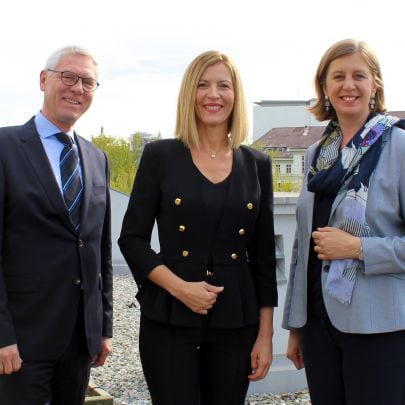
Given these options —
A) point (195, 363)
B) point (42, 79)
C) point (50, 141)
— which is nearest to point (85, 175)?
point (50, 141)

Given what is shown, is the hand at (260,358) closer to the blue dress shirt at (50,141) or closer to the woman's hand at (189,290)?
the woman's hand at (189,290)

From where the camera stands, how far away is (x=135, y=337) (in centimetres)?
921

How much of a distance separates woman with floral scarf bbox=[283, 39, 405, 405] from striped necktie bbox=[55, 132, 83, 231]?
112cm

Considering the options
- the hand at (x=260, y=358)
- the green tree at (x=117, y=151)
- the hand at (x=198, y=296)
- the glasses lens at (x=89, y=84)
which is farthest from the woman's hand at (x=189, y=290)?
the green tree at (x=117, y=151)

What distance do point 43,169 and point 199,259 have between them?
2.84 feet

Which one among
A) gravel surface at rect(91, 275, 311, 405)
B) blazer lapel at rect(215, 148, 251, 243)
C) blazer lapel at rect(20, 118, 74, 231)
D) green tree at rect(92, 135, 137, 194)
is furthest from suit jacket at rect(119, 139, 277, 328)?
green tree at rect(92, 135, 137, 194)

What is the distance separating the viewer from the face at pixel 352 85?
3240mm

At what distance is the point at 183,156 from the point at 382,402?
57.8 inches

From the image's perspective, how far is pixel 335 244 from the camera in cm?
313

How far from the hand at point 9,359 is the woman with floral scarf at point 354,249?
52.1 inches

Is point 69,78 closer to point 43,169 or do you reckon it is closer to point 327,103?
point 43,169

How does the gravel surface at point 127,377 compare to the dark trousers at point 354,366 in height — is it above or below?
below

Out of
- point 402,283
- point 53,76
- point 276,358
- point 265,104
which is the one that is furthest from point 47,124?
point 265,104

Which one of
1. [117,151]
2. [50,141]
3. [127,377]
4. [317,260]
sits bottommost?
[127,377]
